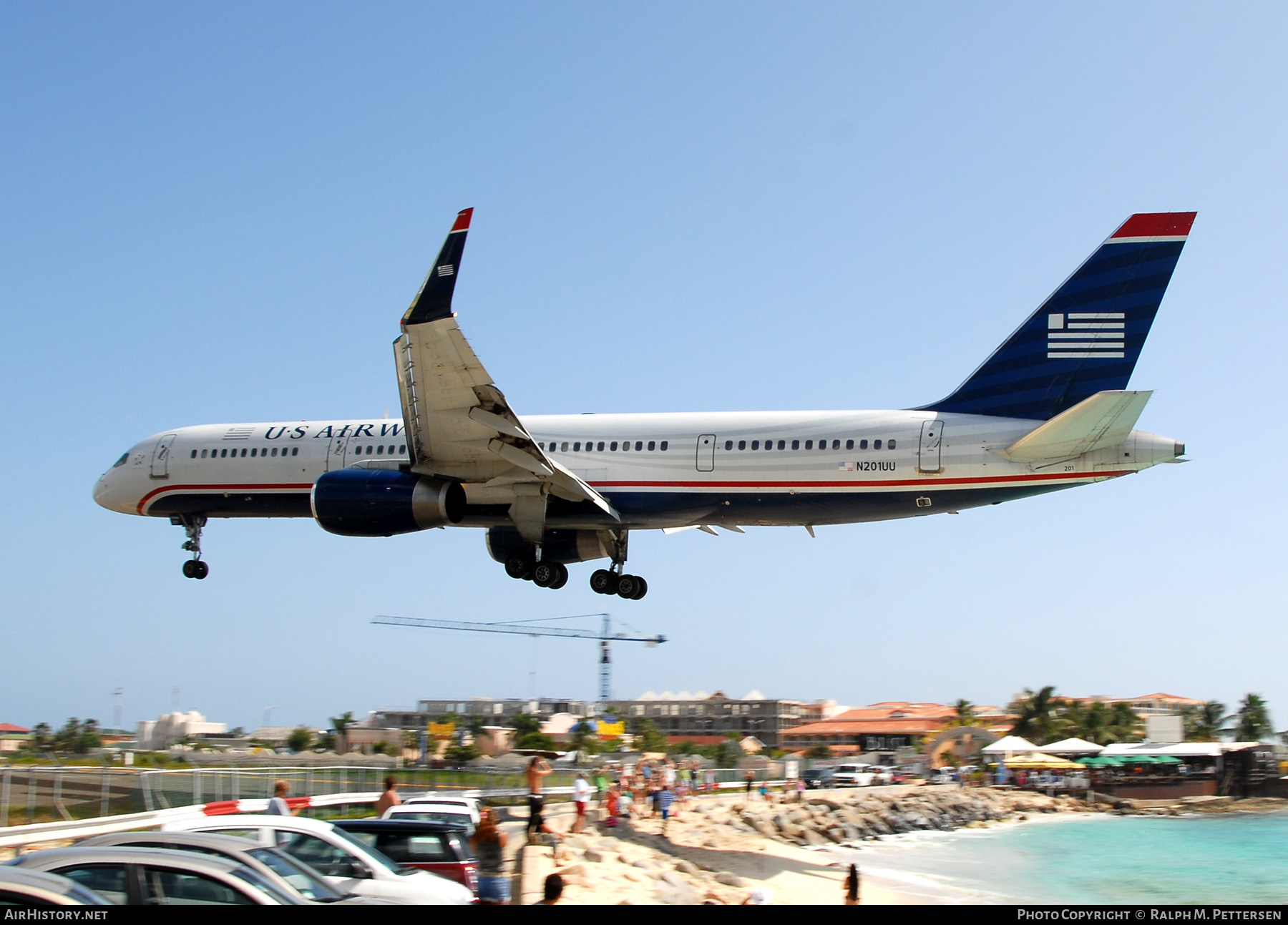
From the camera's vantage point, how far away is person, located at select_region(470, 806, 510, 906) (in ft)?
40.6

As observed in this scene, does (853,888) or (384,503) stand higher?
(384,503)

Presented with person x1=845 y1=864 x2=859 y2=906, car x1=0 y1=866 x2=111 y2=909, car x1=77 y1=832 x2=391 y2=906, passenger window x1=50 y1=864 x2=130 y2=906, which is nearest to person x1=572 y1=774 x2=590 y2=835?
person x1=845 y1=864 x2=859 y2=906

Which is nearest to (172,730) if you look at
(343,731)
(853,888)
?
(343,731)

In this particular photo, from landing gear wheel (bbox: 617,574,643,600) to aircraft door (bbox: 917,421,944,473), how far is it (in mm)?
7834

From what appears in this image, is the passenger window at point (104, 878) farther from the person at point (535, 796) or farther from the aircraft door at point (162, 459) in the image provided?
the aircraft door at point (162, 459)

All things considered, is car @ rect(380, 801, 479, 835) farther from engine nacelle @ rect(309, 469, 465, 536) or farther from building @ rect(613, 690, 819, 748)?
building @ rect(613, 690, 819, 748)

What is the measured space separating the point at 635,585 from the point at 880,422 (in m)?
7.44

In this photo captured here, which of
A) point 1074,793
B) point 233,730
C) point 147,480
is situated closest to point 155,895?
point 147,480

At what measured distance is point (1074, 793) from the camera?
53562 millimetres

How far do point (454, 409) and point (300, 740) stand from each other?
28052 millimetres

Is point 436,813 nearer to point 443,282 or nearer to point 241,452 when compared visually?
point 443,282

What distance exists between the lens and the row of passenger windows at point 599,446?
24797mm

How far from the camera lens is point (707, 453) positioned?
24109 millimetres

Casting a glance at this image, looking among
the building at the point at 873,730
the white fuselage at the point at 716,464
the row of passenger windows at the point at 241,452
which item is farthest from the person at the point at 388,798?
the building at the point at 873,730
